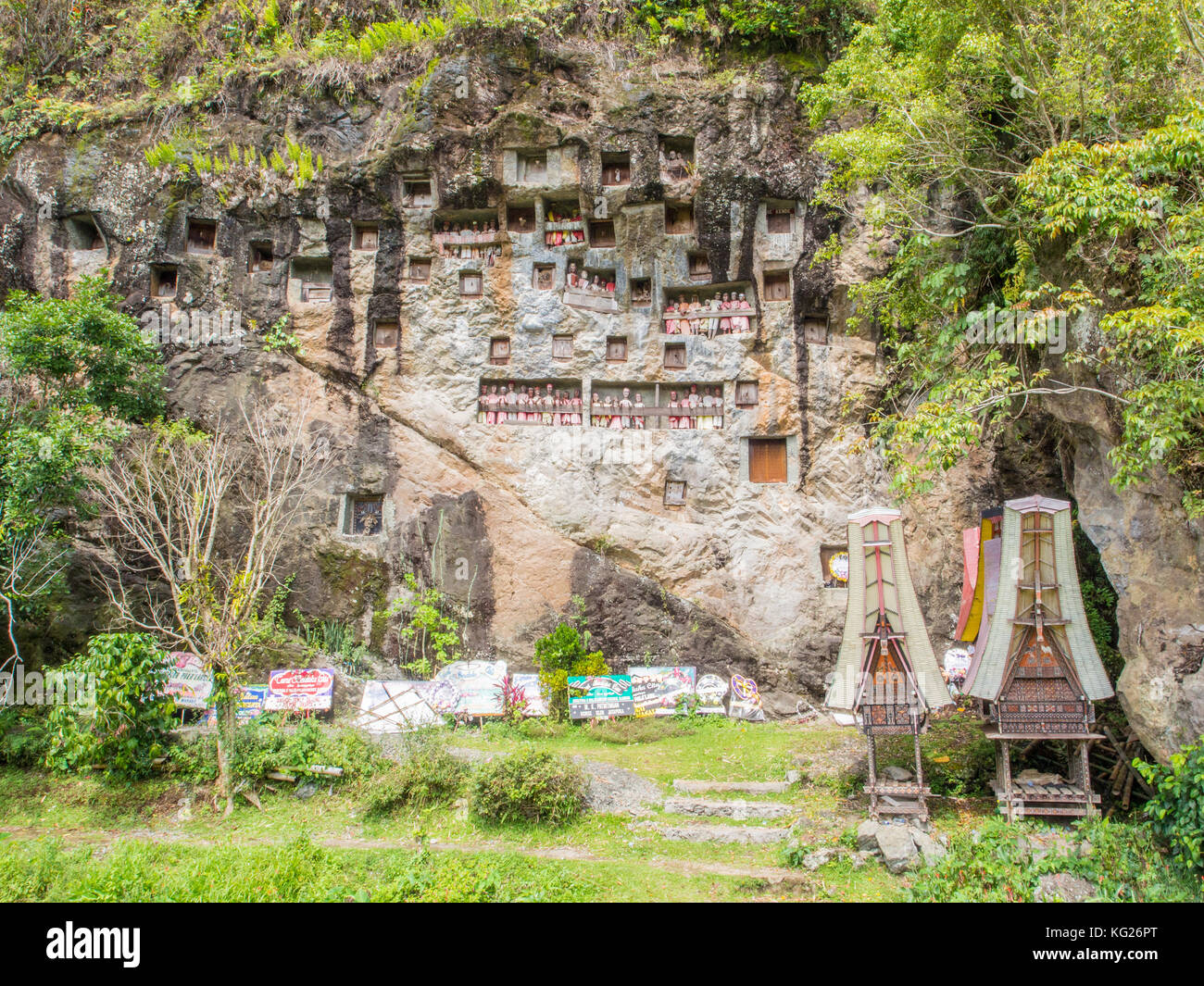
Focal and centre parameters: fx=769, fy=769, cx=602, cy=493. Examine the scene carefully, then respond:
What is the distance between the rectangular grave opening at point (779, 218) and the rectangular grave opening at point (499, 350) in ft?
21.7

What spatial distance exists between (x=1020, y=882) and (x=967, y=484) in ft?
34.1

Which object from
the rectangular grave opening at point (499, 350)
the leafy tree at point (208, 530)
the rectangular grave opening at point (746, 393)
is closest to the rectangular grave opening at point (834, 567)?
the rectangular grave opening at point (746, 393)

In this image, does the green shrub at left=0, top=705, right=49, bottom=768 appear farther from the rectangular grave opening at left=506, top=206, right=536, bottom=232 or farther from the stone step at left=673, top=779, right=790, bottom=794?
the rectangular grave opening at left=506, top=206, right=536, bottom=232

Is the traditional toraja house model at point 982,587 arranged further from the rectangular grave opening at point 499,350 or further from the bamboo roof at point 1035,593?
the rectangular grave opening at point 499,350

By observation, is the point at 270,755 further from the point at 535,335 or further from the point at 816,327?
the point at 816,327

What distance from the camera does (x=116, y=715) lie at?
37.7 ft

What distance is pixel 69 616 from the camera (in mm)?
15352

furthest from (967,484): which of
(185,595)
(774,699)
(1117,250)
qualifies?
(185,595)

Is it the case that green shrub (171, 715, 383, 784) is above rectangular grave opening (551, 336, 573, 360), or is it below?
below

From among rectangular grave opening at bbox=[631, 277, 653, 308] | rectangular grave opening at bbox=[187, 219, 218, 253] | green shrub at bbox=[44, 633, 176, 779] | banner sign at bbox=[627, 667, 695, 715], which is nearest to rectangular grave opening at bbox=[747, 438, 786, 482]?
rectangular grave opening at bbox=[631, 277, 653, 308]

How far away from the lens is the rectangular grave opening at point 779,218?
1766cm

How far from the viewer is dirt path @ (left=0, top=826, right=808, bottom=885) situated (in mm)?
8797

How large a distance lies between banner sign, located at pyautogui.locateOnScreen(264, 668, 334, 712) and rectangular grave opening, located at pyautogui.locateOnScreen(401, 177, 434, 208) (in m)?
10.7

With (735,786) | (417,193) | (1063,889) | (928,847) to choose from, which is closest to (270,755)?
(735,786)
